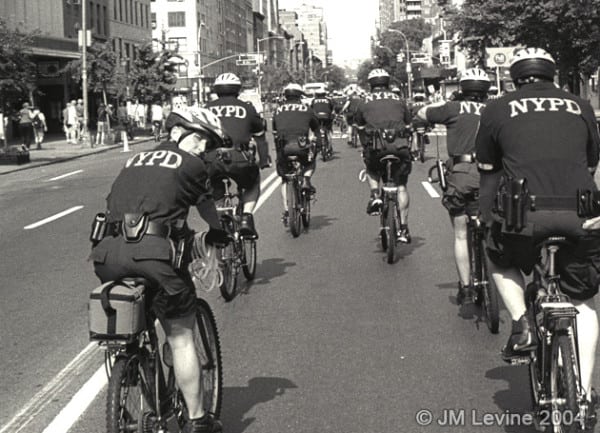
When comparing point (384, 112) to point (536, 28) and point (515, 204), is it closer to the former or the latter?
point (515, 204)

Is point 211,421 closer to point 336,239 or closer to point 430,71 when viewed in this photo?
point 336,239

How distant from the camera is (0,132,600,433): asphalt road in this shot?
5.34m

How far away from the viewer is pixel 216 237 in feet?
15.8

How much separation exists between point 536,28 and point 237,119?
30.7 m

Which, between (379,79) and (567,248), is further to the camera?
(379,79)

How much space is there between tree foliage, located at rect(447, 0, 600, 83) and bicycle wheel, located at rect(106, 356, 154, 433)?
101 ft

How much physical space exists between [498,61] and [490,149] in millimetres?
28636

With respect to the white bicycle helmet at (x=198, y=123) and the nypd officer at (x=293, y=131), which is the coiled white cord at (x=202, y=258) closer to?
the white bicycle helmet at (x=198, y=123)

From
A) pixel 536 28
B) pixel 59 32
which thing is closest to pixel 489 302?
pixel 536 28

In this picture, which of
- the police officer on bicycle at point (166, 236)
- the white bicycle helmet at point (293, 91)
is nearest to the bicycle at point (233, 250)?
the white bicycle helmet at point (293, 91)

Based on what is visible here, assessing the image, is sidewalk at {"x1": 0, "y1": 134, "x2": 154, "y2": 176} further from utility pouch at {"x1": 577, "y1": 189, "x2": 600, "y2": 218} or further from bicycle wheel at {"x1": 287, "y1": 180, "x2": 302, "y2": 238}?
utility pouch at {"x1": 577, "y1": 189, "x2": 600, "y2": 218}

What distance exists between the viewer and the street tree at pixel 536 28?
34844 mm

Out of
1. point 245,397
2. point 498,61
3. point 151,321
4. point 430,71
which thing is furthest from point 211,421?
point 430,71

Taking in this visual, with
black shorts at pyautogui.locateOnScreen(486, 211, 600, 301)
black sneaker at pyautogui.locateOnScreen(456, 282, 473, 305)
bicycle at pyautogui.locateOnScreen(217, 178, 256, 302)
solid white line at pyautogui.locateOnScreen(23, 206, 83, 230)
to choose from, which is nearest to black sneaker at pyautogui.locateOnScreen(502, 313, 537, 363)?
black shorts at pyautogui.locateOnScreen(486, 211, 600, 301)
